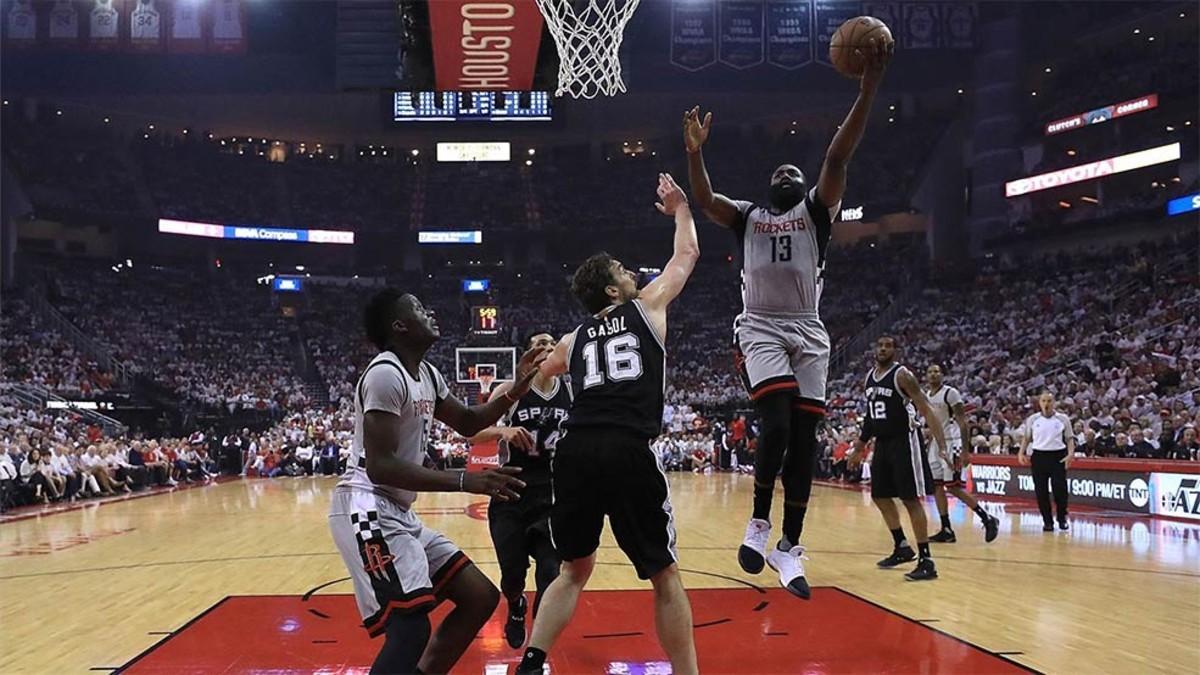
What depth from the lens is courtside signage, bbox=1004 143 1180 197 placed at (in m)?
29.0

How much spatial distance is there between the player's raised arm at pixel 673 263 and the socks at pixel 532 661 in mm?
1514

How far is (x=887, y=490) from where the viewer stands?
8.09 metres

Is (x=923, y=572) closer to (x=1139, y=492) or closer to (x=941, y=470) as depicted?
(x=941, y=470)

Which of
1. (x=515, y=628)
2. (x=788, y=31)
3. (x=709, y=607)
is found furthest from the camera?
(x=788, y=31)

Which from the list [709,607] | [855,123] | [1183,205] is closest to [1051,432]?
[709,607]

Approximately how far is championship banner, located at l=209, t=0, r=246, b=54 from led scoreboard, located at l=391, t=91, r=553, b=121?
9.09 metres

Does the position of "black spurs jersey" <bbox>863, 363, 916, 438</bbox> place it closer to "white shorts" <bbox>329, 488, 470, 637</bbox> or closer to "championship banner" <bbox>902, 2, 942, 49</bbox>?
"white shorts" <bbox>329, 488, 470, 637</bbox>

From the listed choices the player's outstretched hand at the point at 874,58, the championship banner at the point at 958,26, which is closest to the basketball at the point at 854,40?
the player's outstretched hand at the point at 874,58

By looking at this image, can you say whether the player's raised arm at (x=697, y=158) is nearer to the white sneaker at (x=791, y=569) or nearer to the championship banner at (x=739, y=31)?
the white sneaker at (x=791, y=569)

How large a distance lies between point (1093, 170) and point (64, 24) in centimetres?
3093

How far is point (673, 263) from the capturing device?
15.0 ft

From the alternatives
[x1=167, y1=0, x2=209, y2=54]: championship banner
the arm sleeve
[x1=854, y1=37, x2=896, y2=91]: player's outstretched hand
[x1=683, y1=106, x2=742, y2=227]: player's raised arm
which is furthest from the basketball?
[x1=167, y1=0, x2=209, y2=54]: championship banner

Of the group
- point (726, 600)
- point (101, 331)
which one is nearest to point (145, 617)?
point (726, 600)

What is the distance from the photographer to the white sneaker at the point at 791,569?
15.2ft
